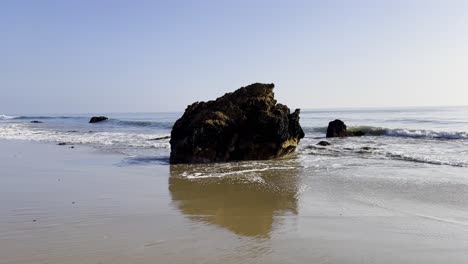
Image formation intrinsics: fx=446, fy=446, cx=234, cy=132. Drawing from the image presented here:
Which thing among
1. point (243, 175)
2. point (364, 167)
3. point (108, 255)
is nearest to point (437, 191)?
point (364, 167)

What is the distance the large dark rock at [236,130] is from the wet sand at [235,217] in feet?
8.26

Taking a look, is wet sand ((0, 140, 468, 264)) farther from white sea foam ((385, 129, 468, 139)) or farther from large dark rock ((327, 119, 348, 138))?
white sea foam ((385, 129, 468, 139))

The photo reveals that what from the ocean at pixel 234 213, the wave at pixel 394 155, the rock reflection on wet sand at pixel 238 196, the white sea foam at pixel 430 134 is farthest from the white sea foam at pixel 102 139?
the white sea foam at pixel 430 134

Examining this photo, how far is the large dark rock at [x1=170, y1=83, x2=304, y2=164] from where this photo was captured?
13469 mm

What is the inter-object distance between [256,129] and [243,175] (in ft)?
12.5

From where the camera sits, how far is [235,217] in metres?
6.38

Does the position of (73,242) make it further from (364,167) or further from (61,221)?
(364,167)

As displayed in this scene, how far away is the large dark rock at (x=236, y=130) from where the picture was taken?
1347 centimetres

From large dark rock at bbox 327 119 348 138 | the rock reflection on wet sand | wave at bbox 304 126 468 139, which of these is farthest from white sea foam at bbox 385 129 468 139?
the rock reflection on wet sand

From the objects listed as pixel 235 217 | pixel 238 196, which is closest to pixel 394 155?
pixel 238 196

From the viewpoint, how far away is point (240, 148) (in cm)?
1409

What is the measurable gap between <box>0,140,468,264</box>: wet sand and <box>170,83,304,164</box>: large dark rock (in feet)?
8.26

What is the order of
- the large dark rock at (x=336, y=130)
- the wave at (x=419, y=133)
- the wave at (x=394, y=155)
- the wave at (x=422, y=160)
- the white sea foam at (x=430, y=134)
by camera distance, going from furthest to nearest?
the large dark rock at (x=336, y=130), the wave at (x=419, y=133), the white sea foam at (x=430, y=134), the wave at (x=394, y=155), the wave at (x=422, y=160)

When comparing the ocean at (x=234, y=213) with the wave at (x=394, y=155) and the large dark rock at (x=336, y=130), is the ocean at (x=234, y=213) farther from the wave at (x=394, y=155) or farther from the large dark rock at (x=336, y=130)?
the large dark rock at (x=336, y=130)
